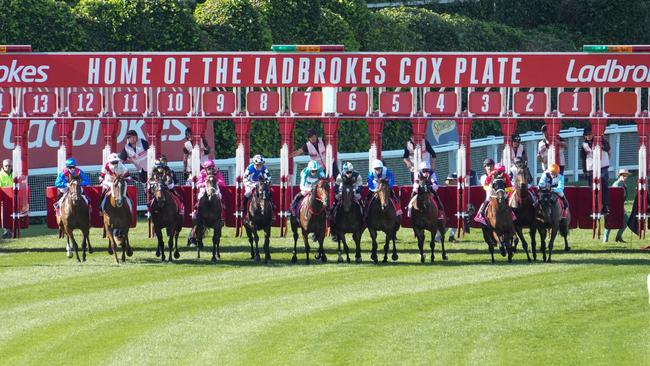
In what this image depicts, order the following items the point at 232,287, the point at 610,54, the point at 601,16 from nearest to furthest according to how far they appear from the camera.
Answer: the point at 232,287 → the point at 610,54 → the point at 601,16

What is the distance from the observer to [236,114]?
99.1 feet

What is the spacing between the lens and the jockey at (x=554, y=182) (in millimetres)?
27172

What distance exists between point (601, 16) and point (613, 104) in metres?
26.8

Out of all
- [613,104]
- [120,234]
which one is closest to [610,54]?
[613,104]

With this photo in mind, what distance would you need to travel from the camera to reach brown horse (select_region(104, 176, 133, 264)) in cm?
2694

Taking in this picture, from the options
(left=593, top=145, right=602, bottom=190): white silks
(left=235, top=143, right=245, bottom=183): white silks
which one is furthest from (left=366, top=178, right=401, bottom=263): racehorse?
(left=593, top=145, right=602, bottom=190): white silks

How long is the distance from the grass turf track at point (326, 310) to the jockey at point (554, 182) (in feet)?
2.96

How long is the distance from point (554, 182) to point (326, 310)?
7.79m

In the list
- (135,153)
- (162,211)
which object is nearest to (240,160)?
(135,153)

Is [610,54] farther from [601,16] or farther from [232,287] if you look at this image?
[601,16]

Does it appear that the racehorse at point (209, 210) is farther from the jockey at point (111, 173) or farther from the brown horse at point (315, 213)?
the brown horse at point (315, 213)

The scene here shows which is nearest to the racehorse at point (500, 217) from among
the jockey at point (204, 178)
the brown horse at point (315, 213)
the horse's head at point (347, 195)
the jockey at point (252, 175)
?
the horse's head at point (347, 195)

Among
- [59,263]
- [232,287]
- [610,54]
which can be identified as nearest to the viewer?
[232,287]

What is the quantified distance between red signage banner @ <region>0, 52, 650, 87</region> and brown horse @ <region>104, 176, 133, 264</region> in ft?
11.6
